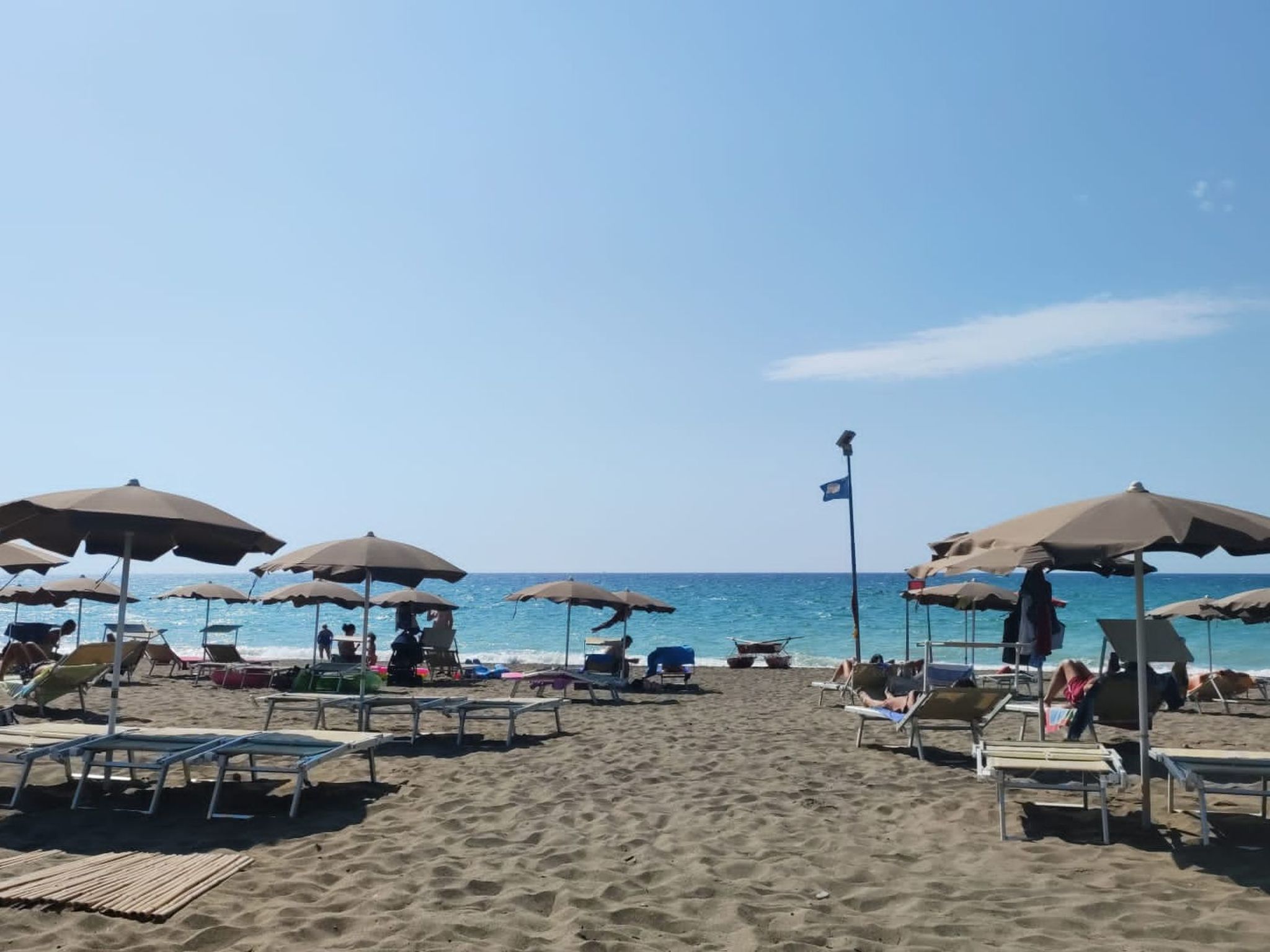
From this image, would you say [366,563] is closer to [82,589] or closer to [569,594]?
[569,594]

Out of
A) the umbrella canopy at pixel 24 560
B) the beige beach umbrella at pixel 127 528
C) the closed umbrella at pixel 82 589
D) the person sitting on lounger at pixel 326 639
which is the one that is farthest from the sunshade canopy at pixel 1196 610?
the closed umbrella at pixel 82 589

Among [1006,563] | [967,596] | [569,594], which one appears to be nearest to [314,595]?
[569,594]

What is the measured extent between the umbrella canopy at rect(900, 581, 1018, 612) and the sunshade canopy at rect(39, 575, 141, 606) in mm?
12851

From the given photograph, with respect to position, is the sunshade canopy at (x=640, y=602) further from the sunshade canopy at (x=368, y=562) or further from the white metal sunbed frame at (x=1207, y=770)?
the white metal sunbed frame at (x=1207, y=770)

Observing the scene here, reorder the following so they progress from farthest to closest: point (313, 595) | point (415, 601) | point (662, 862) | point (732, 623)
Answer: point (732, 623), point (415, 601), point (313, 595), point (662, 862)

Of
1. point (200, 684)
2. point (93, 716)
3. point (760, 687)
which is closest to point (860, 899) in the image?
point (93, 716)

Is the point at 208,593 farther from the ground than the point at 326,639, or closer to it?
farther from the ground

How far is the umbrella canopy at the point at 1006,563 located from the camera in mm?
5391

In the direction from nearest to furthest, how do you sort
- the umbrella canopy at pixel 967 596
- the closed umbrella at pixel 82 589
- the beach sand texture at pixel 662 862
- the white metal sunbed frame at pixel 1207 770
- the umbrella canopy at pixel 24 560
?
the beach sand texture at pixel 662 862 < the white metal sunbed frame at pixel 1207 770 < the umbrella canopy at pixel 24 560 < the umbrella canopy at pixel 967 596 < the closed umbrella at pixel 82 589

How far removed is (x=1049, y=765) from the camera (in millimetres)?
5305

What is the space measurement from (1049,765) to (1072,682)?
132 inches

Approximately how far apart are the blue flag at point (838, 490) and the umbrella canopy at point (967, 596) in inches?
99.0

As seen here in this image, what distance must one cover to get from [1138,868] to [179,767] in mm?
5987

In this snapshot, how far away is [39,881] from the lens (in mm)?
4129
